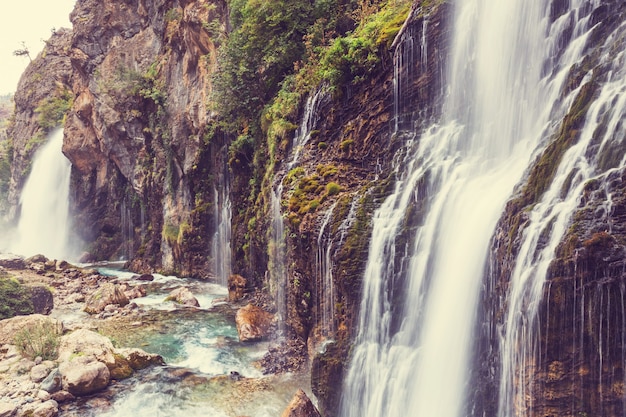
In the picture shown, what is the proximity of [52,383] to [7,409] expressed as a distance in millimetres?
1207

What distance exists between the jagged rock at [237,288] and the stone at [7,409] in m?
9.56

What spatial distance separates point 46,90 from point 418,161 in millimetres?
45007

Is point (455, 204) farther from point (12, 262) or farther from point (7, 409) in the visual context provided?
point (12, 262)

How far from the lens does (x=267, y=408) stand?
9.73 metres

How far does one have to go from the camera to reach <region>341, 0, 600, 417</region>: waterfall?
7.11 meters

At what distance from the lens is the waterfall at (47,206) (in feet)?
117

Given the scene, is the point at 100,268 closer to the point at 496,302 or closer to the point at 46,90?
the point at 46,90

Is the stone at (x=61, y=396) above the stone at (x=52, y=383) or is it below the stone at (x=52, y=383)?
below

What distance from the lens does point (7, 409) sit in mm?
9172

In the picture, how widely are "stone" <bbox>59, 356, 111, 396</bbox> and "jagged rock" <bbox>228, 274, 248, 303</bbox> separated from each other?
7533 mm

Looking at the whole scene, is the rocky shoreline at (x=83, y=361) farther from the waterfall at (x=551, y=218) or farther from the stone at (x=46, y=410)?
the waterfall at (x=551, y=218)

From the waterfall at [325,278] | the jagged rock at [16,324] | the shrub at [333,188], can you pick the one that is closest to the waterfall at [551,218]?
the waterfall at [325,278]

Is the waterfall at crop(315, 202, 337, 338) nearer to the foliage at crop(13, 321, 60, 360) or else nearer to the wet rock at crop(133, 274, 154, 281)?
the foliage at crop(13, 321, 60, 360)

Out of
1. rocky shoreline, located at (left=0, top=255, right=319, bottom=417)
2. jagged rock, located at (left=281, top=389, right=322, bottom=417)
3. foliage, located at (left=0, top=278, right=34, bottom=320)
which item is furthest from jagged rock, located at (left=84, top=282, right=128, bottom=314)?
jagged rock, located at (left=281, top=389, right=322, bottom=417)
